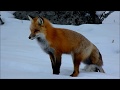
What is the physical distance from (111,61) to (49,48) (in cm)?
281

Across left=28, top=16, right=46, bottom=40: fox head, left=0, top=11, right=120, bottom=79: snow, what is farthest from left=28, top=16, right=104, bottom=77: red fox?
left=0, top=11, right=120, bottom=79: snow

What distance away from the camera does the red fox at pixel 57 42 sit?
5297 millimetres

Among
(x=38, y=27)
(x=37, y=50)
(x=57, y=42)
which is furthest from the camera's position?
(x=37, y=50)

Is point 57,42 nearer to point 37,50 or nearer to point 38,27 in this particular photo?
point 38,27

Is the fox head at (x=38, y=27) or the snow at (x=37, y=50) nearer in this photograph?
the fox head at (x=38, y=27)

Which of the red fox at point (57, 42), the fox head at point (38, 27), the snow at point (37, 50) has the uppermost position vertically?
the fox head at point (38, 27)

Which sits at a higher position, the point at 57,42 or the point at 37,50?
the point at 57,42

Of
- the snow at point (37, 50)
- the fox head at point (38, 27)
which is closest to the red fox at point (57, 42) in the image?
the fox head at point (38, 27)

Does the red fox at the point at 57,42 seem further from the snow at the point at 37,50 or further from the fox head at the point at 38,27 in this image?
the snow at the point at 37,50

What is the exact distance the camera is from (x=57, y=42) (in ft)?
17.6

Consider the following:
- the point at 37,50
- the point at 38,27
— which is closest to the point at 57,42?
the point at 38,27

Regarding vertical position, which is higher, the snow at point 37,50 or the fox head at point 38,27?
the fox head at point 38,27

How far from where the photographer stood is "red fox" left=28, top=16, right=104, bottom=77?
17.4 ft

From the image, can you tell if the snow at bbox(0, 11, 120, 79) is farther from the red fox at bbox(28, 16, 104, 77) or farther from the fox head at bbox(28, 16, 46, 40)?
the fox head at bbox(28, 16, 46, 40)
